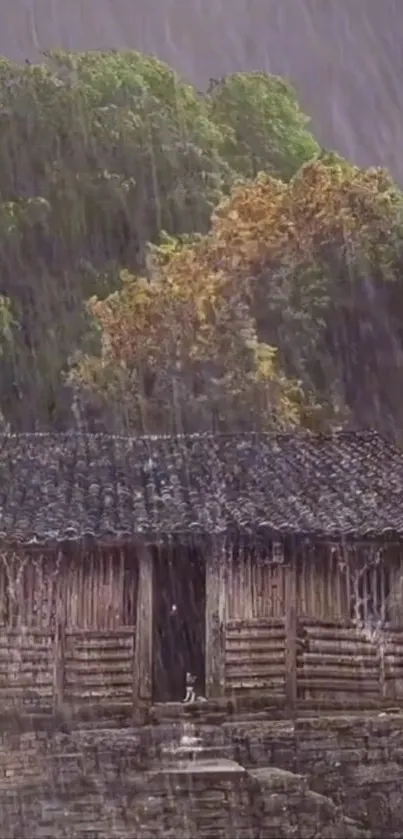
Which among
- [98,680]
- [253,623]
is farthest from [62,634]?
[253,623]

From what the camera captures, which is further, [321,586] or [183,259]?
[183,259]

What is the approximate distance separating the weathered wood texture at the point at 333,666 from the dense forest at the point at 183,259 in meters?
11.5

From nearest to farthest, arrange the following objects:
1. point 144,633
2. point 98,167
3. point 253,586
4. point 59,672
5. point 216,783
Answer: point 216,783 < point 59,672 < point 144,633 < point 253,586 < point 98,167

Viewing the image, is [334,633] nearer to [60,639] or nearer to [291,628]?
[291,628]

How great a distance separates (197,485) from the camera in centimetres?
1903

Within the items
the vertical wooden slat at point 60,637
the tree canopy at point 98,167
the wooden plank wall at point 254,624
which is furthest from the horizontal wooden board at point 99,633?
the tree canopy at point 98,167

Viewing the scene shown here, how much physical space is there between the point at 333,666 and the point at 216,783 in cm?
721

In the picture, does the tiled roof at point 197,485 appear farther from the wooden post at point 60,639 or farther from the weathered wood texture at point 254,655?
the weathered wood texture at point 254,655

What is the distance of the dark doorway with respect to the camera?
19953mm

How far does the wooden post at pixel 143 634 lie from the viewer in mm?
18219

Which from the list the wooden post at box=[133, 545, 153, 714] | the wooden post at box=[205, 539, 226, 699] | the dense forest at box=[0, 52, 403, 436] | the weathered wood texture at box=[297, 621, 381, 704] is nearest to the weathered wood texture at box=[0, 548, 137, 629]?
the wooden post at box=[133, 545, 153, 714]

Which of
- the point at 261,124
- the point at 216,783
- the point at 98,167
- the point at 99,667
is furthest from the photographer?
the point at 261,124

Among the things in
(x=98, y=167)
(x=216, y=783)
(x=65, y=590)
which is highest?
(x=98, y=167)

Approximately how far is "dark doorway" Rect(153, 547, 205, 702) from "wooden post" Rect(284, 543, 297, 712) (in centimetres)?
159
